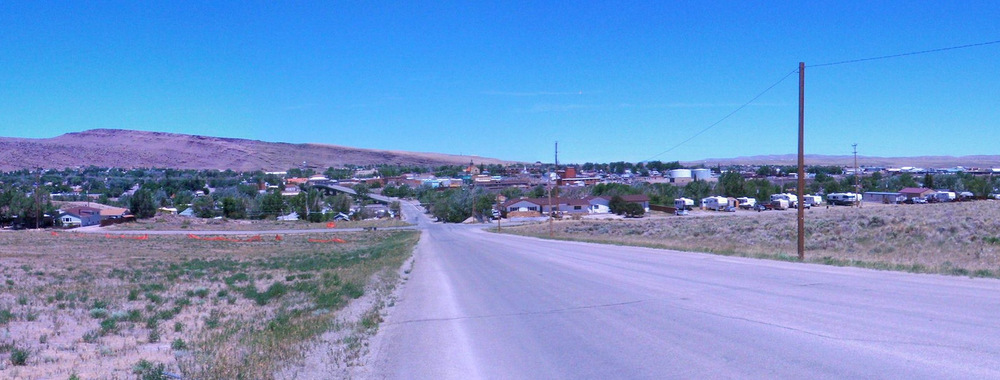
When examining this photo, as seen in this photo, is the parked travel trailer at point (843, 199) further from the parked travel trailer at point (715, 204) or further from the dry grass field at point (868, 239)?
the dry grass field at point (868, 239)

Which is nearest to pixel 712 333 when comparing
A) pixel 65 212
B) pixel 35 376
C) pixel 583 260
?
pixel 35 376

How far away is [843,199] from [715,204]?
15.5 meters

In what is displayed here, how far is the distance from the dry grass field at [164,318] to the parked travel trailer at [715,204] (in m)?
76.3

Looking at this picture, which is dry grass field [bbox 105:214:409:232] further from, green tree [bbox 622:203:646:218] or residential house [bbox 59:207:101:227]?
green tree [bbox 622:203:646:218]

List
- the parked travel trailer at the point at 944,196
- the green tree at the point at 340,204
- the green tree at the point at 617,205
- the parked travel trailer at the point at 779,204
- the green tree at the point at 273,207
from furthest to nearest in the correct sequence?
1. the green tree at the point at 340,204
2. the green tree at the point at 273,207
3. the green tree at the point at 617,205
4. the parked travel trailer at the point at 779,204
5. the parked travel trailer at the point at 944,196

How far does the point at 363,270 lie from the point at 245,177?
16050 centimetres

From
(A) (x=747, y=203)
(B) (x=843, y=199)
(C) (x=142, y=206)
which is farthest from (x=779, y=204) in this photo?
(C) (x=142, y=206)

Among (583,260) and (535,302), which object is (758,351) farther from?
(583,260)

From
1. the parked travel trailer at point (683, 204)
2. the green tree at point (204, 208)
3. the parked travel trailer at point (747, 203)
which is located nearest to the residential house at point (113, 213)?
the green tree at point (204, 208)

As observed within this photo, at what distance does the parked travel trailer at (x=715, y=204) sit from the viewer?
3768 inches

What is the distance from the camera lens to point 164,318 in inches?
558

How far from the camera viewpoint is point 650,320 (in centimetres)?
1072

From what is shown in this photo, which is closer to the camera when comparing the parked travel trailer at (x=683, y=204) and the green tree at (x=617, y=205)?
the green tree at (x=617, y=205)

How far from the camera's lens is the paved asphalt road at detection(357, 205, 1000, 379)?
7453 mm
